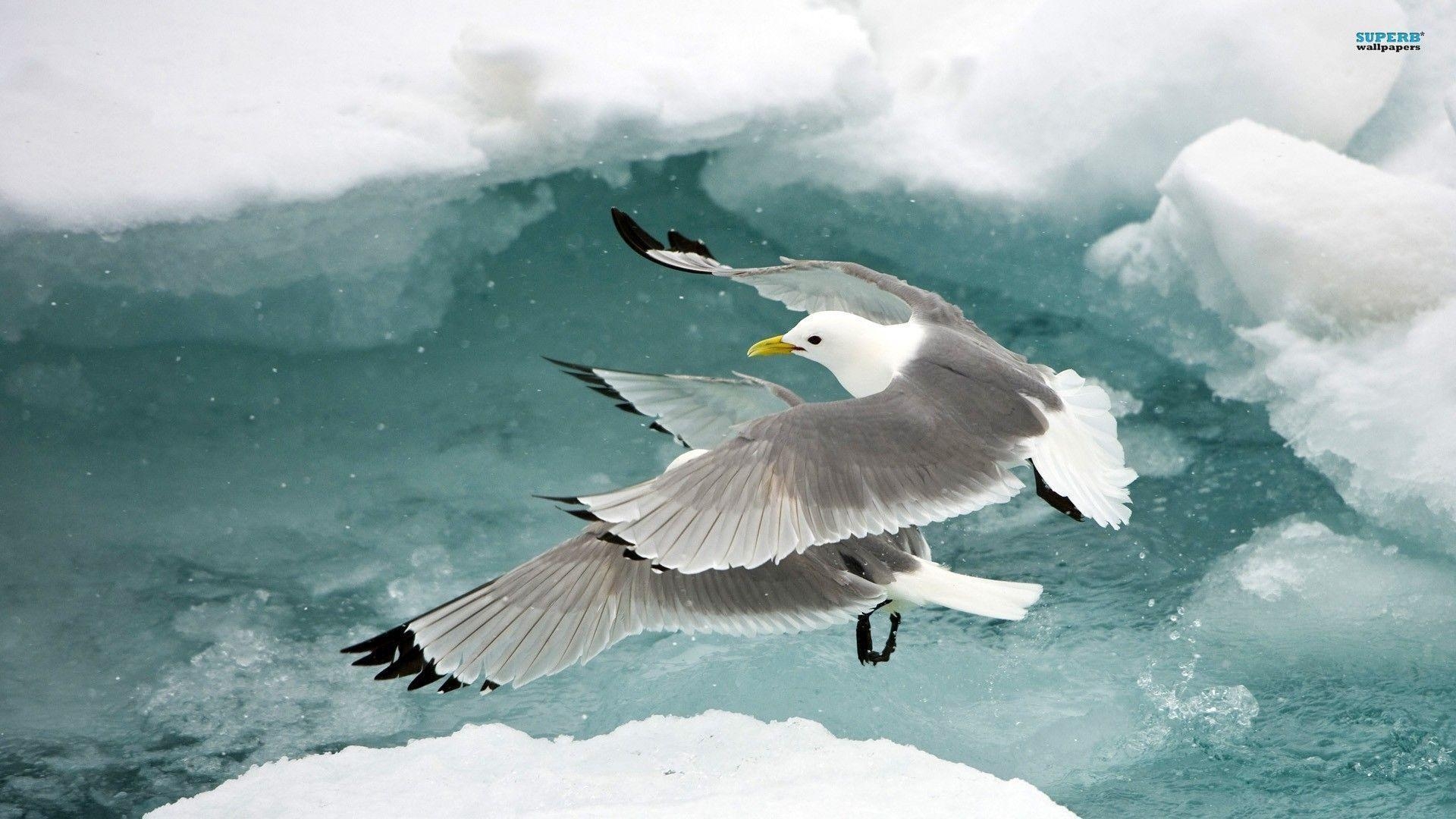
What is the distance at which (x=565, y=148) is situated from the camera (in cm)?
383

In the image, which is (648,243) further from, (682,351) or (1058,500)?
(1058,500)

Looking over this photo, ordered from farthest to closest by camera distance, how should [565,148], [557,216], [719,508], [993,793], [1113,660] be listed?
[557,216] < [565,148] < [1113,660] < [719,508] < [993,793]

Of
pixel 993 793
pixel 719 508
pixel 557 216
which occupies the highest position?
pixel 557 216

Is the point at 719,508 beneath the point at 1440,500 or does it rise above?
above

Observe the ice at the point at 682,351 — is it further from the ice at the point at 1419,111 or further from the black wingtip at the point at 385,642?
the black wingtip at the point at 385,642

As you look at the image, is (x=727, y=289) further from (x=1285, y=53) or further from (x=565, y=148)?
(x=1285, y=53)

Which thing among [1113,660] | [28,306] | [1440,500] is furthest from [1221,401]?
[28,306]

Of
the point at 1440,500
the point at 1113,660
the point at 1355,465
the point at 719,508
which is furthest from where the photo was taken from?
the point at 1355,465

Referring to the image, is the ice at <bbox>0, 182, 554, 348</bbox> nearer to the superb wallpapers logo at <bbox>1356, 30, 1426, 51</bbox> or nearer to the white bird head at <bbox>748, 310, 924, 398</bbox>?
the white bird head at <bbox>748, 310, 924, 398</bbox>

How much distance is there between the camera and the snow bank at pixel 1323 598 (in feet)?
9.87

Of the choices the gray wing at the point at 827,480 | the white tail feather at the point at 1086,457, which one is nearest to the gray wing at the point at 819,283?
the white tail feather at the point at 1086,457

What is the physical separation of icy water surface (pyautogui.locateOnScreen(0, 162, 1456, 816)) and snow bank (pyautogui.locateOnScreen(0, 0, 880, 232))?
23 centimetres

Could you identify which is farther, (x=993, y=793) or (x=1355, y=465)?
(x=1355, y=465)

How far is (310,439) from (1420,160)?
12.7ft
